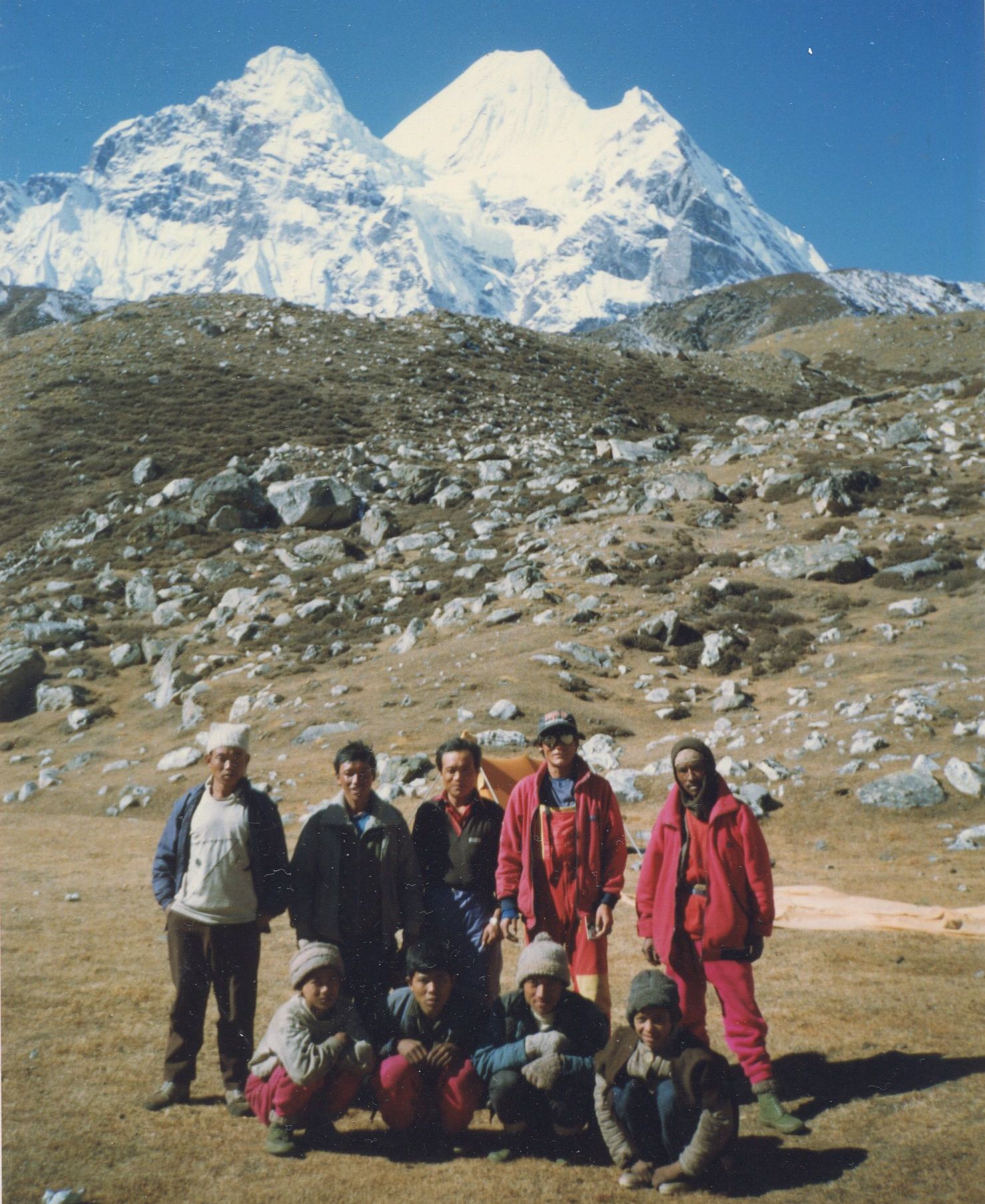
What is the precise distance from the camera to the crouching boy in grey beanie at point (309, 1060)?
384 centimetres

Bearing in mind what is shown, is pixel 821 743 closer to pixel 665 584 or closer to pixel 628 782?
pixel 628 782

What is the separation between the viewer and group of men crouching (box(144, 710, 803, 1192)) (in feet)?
12.1

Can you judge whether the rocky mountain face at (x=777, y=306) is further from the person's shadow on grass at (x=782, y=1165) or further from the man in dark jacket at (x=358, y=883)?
the person's shadow on grass at (x=782, y=1165)

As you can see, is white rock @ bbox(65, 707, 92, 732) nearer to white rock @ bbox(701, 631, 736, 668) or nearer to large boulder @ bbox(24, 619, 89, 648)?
large boulder @ bbox(24, 619, 89, 648)

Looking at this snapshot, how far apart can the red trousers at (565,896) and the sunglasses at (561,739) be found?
0.31 meters

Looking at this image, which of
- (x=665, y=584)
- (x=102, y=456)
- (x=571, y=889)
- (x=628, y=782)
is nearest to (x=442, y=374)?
(x=102, y=456)

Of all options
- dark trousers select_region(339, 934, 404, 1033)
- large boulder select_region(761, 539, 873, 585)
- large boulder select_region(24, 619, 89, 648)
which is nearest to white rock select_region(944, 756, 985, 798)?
dark trousers select_region(339, 934, 404, 1033)

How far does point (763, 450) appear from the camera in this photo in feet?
93.1

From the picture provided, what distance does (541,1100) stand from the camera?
12.9 ft

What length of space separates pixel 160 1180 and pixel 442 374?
141 feet

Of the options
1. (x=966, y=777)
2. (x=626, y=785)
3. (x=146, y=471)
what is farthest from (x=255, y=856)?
(x=146, y=471)

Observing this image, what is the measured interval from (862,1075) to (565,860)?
1.76 meters

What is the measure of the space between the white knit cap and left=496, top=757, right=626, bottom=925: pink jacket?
51.5 inches

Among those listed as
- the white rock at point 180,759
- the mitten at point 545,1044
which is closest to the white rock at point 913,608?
the white rock at point 180,759
